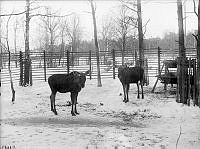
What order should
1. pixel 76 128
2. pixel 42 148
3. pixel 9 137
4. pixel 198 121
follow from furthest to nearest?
1. pixel 198 121
2. pixel 76 128
3. pixel 9 137
4. pixel 42 148

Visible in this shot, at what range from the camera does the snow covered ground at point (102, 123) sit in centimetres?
705

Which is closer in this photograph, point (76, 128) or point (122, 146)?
point (122, 146)

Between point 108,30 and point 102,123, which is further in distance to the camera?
point 108,30

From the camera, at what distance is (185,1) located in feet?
41.0

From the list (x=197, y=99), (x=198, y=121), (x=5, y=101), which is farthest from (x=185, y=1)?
(x=5, y=101)

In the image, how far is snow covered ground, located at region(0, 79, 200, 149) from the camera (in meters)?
7.05

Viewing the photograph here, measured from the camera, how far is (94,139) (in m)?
7.29

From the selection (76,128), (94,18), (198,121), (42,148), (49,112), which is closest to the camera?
(42,148)

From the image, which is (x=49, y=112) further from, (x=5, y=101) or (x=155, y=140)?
(x=155, y=140)

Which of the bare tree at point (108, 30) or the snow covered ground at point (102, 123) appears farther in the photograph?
the bare tree at point (108, 30)

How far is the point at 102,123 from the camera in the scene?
927 centimetres

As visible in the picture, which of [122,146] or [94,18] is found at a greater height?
[94,18]

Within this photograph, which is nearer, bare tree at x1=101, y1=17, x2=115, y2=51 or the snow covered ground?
the snow covered ground

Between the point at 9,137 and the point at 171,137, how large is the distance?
4.05m
